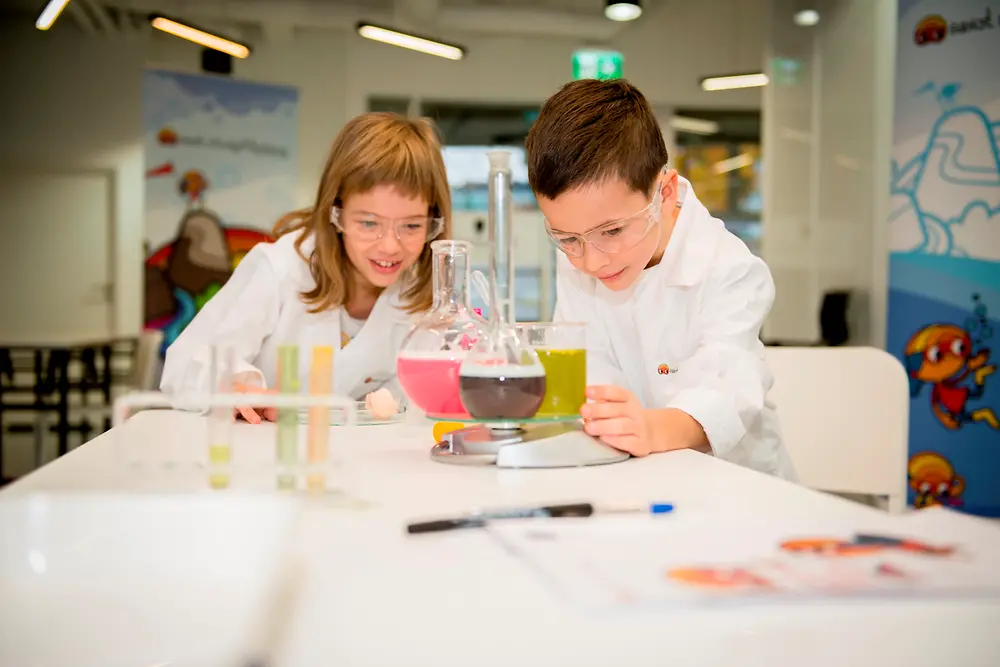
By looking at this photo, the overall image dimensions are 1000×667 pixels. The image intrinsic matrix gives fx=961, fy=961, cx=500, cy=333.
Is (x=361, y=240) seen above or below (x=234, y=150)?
below

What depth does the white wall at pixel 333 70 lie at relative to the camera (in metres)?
9.32

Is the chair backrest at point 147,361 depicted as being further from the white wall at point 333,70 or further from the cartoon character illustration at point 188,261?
the white wall at point 333,70

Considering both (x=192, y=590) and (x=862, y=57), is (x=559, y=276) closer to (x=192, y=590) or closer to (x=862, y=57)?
(x=192, y=590)

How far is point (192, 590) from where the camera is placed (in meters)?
0.93

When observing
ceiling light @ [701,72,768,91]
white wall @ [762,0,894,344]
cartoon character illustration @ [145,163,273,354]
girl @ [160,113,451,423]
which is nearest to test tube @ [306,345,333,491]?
girl @ [160,113,451,423]

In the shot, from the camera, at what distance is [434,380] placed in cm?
145

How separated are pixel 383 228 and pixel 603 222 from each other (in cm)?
66

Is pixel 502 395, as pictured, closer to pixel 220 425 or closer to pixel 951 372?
pixel 220 425

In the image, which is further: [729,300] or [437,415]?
[729,300]

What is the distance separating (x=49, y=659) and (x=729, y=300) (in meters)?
1.27

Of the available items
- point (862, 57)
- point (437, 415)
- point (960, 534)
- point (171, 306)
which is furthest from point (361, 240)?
point (171, 306)

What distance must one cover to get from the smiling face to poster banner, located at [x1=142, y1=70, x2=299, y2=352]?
23.4 feet

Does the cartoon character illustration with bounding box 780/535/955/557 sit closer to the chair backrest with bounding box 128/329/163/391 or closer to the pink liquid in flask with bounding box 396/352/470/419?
the pink liquid in flask with bounding box 396/352/470/419

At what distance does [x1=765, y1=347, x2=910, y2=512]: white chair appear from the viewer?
1.90 metres
